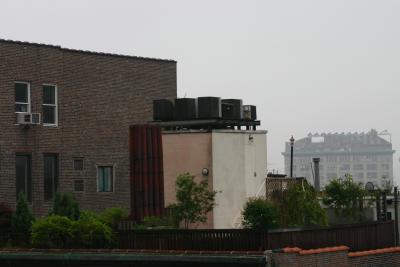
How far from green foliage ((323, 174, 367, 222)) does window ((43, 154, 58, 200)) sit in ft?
36.7

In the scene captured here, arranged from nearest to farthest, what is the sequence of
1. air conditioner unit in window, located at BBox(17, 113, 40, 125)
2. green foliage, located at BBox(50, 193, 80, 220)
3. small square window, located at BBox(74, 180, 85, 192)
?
green foliage, located at BBox(50, 193, 80, 220) < air conditioner unit in window, located at BBox(17, 113, 40, 125) < small square window, located at BBox(74, 180, 85, 192)

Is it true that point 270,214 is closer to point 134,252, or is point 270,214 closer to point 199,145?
point 134,252

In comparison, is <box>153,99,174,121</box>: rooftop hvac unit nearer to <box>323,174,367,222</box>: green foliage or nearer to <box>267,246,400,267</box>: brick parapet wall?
<box>323,174,367,222</box>: green foliage

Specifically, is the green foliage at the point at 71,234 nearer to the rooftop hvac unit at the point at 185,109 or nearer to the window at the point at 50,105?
the rooftop hvac unit at the point at 185,109

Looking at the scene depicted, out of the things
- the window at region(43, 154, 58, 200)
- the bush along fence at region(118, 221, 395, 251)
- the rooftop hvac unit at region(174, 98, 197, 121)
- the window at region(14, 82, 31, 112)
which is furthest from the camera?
the window at region(43, 154, 58, 200)

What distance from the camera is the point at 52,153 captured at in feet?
127

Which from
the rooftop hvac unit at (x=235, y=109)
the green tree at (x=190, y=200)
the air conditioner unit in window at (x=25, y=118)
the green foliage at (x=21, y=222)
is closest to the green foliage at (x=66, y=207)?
the green foliage at (x=21, y=222)

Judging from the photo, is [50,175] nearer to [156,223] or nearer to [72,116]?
[72,116]

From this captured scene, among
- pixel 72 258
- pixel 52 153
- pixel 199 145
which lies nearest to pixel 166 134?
pixel 199 145

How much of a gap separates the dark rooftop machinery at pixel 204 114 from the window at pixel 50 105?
418 centimetres

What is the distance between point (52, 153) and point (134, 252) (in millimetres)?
12055

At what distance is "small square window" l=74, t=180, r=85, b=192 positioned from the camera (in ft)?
131

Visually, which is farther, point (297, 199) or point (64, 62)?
point (64, 62)

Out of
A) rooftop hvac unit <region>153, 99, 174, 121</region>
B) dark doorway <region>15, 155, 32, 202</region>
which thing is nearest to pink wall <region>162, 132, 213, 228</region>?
rooftop hvac unit <region>153, 99, 174, 121</region>
